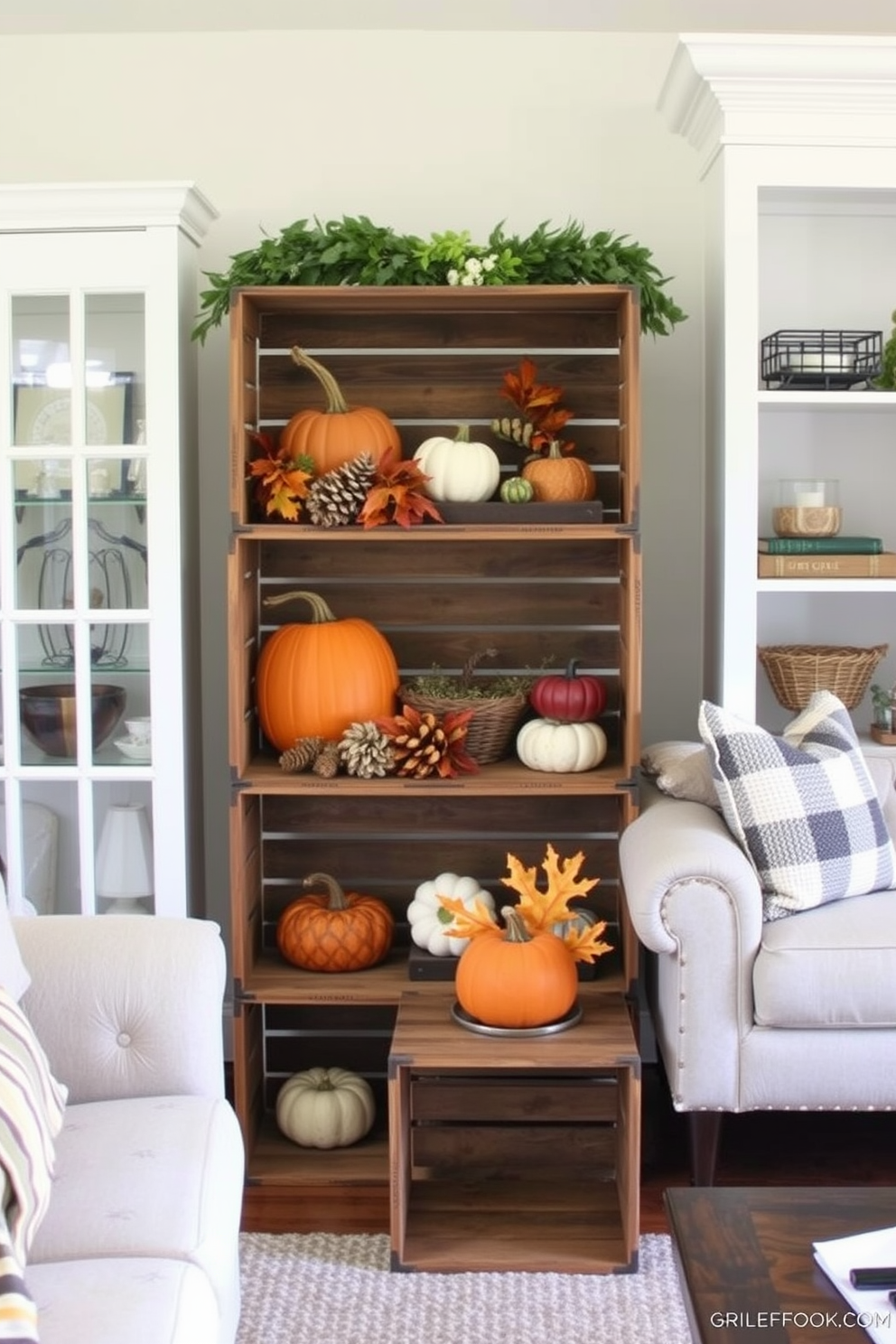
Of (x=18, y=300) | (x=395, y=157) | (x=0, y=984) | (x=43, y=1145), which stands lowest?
(x=43, y=1145)

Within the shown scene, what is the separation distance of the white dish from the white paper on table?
1896mm

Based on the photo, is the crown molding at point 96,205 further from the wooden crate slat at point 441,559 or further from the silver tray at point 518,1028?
the silver tray at point 518,1028

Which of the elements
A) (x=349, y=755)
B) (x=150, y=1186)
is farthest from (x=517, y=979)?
(x=150, y=1186)

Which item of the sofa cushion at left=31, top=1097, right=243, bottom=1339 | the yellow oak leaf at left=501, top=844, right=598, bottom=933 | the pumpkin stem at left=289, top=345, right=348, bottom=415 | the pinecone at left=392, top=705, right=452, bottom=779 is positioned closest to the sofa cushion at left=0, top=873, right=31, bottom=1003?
the sofa cushion at left=31, top=1097, right=243, bottom=1339

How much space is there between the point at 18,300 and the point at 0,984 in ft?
5.69

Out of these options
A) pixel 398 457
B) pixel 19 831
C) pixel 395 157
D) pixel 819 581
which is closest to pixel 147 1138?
pixel 19 831

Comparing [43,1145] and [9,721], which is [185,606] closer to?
[9,721]

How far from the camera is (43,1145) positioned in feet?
5.84

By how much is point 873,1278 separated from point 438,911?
148 cm

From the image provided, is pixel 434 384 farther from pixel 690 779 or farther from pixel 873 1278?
pixel 873 1278

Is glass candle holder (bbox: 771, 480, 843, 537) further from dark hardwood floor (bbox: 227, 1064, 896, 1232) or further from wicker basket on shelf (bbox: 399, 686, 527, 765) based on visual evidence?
dark hardwood floor (bbox: 227, 1064, 896, 1232)

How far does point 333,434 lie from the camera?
3162 mm

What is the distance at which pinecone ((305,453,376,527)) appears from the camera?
3.07 meters

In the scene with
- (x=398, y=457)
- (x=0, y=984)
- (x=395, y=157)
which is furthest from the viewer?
(x=395, y=157)
